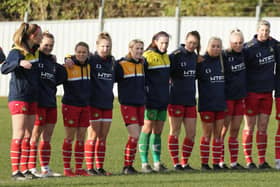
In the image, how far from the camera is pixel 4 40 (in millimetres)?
33219

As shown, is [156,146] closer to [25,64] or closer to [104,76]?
[104,76]

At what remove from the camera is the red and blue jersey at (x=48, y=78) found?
14914 millimetres

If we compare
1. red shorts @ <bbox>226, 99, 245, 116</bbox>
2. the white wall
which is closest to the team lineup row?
red shorts @ <bbox>226, 99, 245, 116</bbox>

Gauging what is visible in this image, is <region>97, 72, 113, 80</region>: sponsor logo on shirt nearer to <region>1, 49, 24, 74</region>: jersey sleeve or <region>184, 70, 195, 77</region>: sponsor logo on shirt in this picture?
<region>184, 70, 195, 77</region>: sponsor logo on shirt

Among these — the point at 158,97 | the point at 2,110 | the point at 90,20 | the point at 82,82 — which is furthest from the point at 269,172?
the point at 90,20

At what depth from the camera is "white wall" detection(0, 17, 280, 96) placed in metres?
30.2

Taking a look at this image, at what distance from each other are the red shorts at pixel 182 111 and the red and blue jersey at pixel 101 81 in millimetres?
1091

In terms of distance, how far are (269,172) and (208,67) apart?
1.90 metres

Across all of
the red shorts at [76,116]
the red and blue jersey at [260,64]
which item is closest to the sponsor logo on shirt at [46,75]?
the red shorts at [76,116]

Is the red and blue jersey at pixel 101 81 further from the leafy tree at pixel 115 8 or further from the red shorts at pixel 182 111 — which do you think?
the leafy tree at pixel 115 8

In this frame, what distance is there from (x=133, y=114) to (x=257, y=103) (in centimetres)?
218

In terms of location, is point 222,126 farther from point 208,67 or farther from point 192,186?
point 192,186

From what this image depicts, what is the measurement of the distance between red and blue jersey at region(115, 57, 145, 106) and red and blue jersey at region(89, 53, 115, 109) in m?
0.20

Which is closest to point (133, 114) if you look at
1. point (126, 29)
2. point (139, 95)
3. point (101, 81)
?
point (139, 95)
